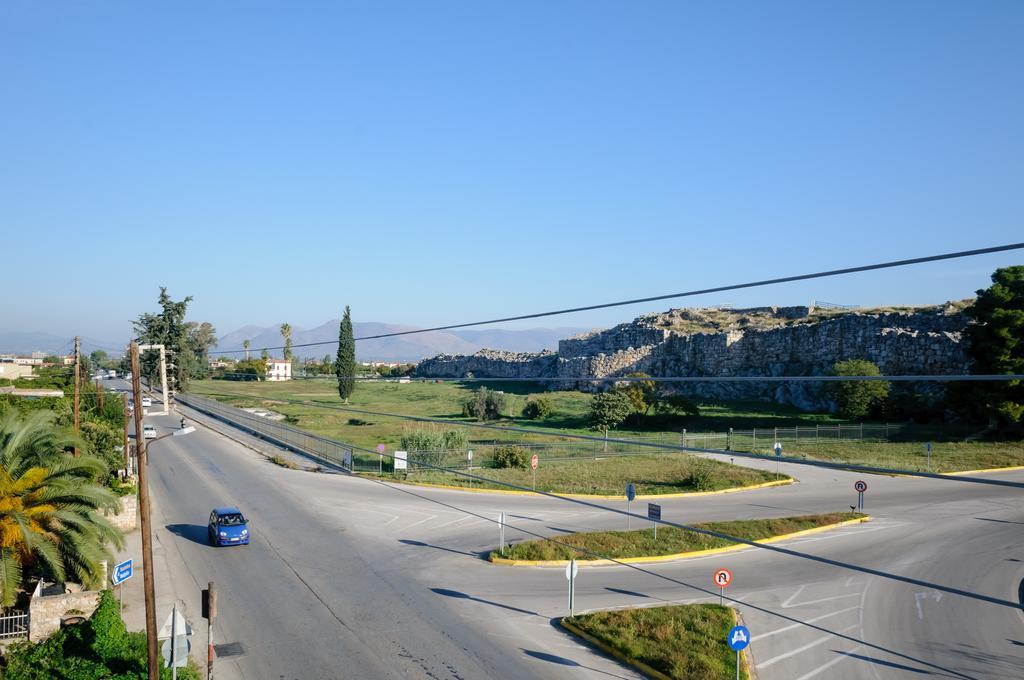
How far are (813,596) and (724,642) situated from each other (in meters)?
5.18

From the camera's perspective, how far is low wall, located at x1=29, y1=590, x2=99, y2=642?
15.9 m

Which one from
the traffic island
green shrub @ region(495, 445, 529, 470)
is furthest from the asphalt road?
green shrub @ region(495, 445, 529, 470)

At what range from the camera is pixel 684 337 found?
8612 centimetres

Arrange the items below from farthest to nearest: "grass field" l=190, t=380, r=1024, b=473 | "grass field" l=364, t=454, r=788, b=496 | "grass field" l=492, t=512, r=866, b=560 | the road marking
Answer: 1. "grass field" l=190, t=380, r=1024, b=473
2. "grass field" l=364, t=454, r=788, b=496
3. "grass field" l=492, t=512, r=866, b=560
4. the road marking

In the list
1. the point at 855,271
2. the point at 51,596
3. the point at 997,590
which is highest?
the point at 855,271

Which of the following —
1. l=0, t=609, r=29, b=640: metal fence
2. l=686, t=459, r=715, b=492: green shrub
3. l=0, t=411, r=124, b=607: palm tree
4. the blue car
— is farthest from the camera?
l=686, t=459, r=715, b=492: green shrub

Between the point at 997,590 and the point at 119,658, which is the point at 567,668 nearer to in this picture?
the point at 119,658

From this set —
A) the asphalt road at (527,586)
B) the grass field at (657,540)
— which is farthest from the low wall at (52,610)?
the grass field at (657,540)

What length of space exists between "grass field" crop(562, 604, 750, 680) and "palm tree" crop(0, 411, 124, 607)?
40.1 feet

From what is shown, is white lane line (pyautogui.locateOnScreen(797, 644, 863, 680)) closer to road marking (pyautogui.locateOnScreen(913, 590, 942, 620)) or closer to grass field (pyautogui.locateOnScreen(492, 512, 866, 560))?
road marking (pyautogui.locateOnScreen(913, 590, 942, 620))

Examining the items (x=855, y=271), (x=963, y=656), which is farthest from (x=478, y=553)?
(x=855, y=271)

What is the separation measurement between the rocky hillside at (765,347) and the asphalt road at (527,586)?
30250 mm

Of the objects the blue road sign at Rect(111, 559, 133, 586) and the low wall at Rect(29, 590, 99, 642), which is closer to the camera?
the blue road sign at Rect(111, 559, 133, 586)

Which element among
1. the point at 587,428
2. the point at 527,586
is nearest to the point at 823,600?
the point at 527,586
